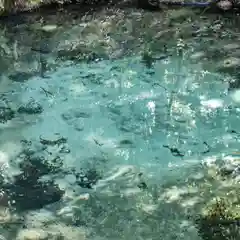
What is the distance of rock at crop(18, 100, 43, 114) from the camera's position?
28.8 ft

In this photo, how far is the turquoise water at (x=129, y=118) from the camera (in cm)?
743

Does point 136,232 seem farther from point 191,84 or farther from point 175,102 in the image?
point 191,84

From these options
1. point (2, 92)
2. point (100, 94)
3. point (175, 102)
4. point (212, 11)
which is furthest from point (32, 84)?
point (212, 11)

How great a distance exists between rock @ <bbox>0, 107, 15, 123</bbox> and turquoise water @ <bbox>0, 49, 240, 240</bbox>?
0.13 metres

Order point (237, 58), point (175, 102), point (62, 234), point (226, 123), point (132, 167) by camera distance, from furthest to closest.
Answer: point (237, 58)
point (175, 102)
point (226, 123)
point (132, 167)
point (62, 234)

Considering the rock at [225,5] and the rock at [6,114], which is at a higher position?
the rock at [225,5]

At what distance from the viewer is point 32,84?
31.5 ft

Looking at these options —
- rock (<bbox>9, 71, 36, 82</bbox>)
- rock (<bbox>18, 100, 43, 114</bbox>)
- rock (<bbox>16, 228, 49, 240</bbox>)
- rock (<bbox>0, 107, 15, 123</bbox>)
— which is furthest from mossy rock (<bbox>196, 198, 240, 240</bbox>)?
rock (<bbox>9, 71, 36, 82</bbox>)

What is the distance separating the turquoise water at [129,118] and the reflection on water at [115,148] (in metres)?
0.02

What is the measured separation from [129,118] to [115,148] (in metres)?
0.91

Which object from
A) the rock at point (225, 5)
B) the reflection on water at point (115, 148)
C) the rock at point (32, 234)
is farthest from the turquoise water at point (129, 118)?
the rock at point (225, 5)

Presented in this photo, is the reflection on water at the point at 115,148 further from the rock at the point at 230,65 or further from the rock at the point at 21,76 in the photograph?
the rock at the point at 230,65

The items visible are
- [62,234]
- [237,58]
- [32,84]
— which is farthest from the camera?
[237,58]

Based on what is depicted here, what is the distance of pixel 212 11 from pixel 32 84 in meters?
5.35
